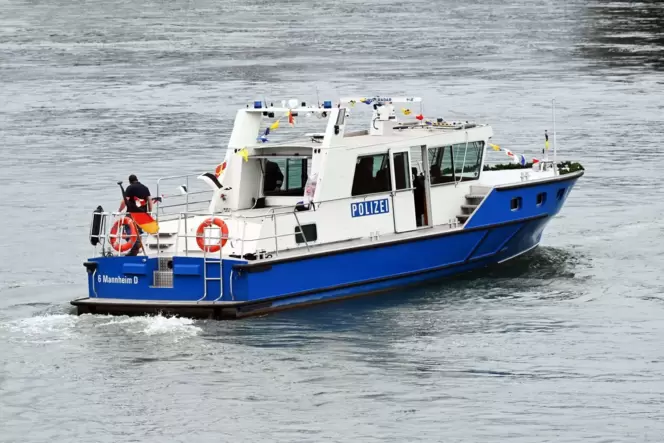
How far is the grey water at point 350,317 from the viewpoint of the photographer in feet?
60.3

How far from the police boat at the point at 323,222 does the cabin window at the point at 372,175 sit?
0.08 feet

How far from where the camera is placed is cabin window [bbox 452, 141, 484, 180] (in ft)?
84.1

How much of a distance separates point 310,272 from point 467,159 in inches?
172

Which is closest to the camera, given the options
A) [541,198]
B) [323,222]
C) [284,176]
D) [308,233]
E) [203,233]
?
[203,233]

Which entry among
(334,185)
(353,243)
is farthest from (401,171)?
(353,243)

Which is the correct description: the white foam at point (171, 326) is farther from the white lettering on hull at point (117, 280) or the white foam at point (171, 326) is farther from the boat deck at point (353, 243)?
the boat deck at point (353, 243)

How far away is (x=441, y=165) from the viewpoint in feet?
83.3

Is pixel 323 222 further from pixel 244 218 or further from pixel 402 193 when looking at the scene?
pixel 402 193

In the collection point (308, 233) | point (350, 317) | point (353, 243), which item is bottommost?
point (350, 317)

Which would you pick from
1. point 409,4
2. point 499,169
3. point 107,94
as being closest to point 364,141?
point 499,169

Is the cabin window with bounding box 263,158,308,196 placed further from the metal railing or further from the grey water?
the grey water

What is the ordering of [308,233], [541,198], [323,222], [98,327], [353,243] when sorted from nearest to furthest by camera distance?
1. [98,327]
2. [308,233]
3. [323,222]
4. [353,243]
5. [541,198]

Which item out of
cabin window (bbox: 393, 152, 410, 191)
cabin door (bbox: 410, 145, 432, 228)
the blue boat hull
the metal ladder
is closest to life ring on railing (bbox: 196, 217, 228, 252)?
the metal ladder

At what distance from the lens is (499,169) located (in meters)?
27.6
